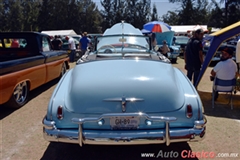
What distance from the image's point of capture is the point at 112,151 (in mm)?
3514

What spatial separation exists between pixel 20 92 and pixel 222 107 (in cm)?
455

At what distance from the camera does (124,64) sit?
3.68 metres

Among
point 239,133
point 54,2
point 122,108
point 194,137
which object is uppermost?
point 54,2

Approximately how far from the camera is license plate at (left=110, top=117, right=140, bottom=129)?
2.91 metres

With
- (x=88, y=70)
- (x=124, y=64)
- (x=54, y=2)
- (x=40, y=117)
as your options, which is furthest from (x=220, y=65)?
(x=54, y=2)

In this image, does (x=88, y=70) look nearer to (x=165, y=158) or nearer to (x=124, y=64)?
(x=124, y=64)

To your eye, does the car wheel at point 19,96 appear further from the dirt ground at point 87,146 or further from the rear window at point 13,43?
the rear window at point 13,43

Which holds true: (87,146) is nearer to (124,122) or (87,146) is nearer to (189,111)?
(124,122)

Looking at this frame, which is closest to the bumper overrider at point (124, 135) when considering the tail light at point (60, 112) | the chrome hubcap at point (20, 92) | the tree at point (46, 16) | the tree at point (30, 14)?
the tail light at point (60, 112)

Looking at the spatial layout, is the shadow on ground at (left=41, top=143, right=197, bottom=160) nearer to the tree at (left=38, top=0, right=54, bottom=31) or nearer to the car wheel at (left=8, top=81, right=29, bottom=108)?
the car wheel at (left=8, top=81, right=29, bottom=108)

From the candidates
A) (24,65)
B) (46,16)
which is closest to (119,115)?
(24,65)

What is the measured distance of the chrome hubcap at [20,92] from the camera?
5351 millimetres

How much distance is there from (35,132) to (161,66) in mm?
2388

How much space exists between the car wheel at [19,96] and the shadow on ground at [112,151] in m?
1.96
